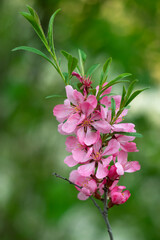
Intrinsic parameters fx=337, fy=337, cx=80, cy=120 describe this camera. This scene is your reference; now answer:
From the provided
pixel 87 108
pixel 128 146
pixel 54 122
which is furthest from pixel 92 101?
pixel 54 122

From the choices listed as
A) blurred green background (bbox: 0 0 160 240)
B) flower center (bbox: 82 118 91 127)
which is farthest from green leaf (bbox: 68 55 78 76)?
blurred green background (bbox: 0 0 160 240)

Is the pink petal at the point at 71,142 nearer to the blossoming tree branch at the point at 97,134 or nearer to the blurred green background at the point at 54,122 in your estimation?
the blossoming tree branch at the point at 97,134

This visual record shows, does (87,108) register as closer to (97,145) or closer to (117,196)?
(97,145)

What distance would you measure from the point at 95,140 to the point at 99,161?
0.05 metres

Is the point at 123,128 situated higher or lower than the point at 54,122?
higher

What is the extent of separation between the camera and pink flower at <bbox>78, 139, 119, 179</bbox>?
629 millimetres

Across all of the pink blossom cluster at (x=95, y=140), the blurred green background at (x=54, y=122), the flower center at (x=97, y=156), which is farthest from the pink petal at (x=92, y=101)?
the blurred green background at (x=54, y=122)

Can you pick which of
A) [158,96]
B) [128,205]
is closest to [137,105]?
[158,96]

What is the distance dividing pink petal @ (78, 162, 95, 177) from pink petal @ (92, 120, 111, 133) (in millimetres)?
72

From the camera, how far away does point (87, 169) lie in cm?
65

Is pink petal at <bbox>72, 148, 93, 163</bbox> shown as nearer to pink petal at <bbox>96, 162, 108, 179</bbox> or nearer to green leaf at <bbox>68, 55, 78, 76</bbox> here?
pink petal at <bbox>96, 162, 108, 179</bbox>

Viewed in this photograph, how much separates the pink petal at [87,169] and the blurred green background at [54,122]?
5.84ft

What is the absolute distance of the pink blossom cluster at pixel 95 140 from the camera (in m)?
0.64

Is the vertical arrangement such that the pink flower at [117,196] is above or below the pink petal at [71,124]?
below
